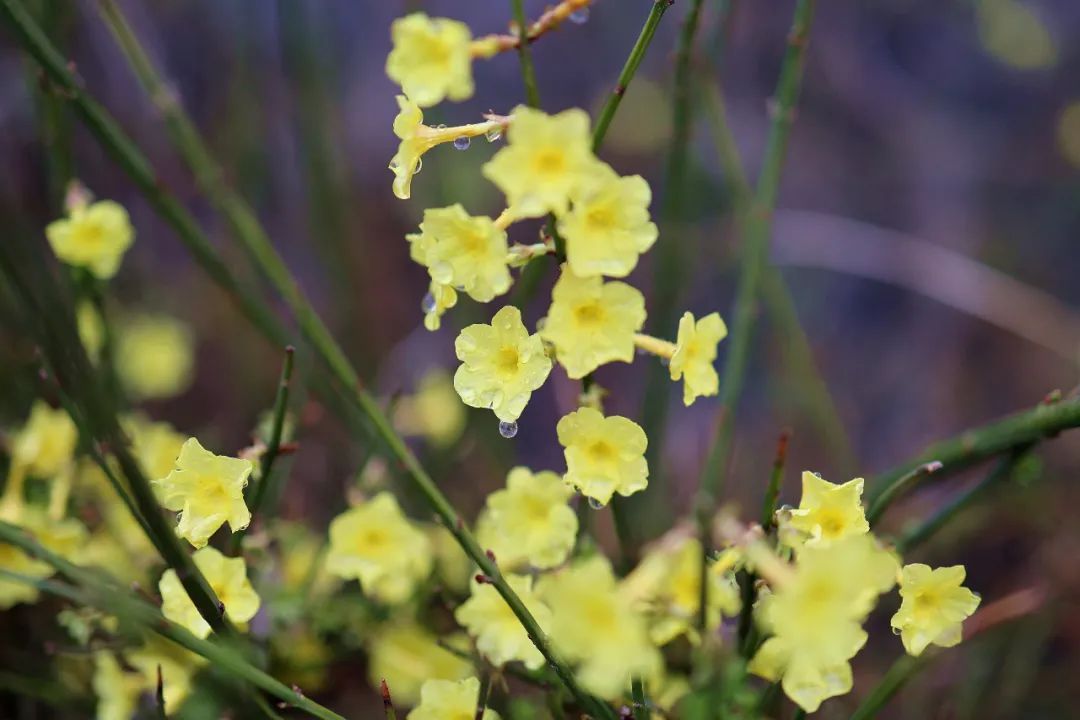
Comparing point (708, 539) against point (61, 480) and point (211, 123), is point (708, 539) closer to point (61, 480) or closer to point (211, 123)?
point (61, 480)

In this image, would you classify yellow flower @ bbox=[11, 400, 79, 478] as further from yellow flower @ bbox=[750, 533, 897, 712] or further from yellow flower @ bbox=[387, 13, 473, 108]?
yellow flower @ bbox=[750, 533, 897, 712]

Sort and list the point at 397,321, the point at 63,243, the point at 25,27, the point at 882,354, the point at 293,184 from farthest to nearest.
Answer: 1. the point at 293,184
2. the point at 397,321
3. the point at 882,354
4. the point at 63,243
5. the point at 25,27

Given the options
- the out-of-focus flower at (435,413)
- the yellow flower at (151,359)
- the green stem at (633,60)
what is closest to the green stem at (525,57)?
the green stem at (633,60)

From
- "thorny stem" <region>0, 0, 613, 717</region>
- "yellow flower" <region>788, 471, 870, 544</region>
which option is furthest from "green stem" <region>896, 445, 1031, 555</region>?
"thorny stem" <region>0, 0, 613, 717</region>

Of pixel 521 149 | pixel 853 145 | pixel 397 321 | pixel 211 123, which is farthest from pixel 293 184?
pixel 521 149

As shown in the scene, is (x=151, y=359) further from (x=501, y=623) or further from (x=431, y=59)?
(x=431, y=59)

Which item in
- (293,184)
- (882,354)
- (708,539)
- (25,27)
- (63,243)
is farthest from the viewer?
(293,184)

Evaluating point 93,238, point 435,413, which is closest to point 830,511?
point 93,238
